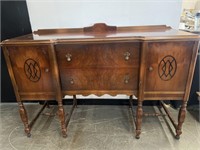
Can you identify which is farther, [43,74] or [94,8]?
[94,8]

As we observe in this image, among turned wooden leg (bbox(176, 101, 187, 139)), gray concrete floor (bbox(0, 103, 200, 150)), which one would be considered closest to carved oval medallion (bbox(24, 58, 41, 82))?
gray concrete floor (bbox(0, 103, 200, 150))

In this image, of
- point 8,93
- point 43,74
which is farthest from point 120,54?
point 8,93

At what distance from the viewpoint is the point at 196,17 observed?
2.03 meters

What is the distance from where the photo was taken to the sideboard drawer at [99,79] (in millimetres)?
1381

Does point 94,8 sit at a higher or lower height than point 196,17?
higher

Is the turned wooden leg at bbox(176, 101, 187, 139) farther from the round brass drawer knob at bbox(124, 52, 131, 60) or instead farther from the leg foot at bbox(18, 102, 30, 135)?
the leg foot at bbox(18, 102, 30, 135)

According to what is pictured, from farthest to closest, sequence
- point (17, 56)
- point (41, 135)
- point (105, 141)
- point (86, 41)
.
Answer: point (41, 135)
point (105, 141)
point (17, 56)
point (86, 41)

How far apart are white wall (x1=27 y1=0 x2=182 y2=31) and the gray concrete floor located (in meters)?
1.04

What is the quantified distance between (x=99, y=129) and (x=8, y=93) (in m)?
1.40

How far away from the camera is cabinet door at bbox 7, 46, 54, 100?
1347 mm

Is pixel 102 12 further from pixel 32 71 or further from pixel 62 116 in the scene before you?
pixel 62 116

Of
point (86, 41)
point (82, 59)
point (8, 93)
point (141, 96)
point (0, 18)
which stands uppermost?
point (0, 18)

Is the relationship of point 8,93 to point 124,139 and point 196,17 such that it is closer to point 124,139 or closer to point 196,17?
point 124,139

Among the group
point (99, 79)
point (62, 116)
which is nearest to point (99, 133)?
point (62, 116)
